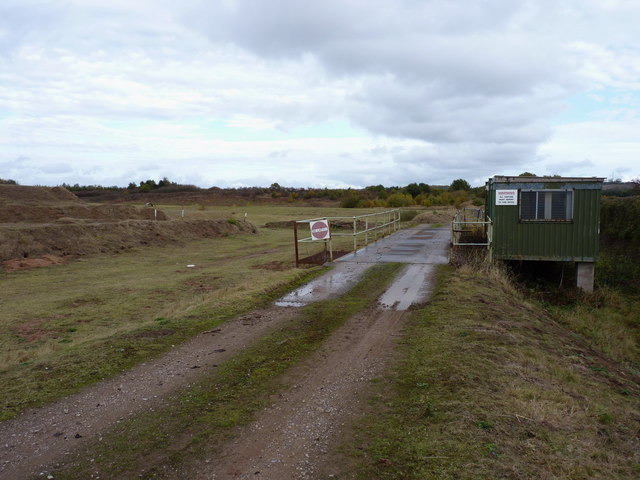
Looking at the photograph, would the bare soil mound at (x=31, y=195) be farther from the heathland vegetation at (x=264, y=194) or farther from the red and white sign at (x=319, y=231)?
the heathland vegetation at (x=264, y=194)

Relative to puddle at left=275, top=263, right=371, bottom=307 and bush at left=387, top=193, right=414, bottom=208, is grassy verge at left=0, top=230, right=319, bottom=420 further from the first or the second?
bush at left=387, top=193, right=414, bottom=208

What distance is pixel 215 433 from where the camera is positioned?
14.7 ft

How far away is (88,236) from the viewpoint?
2278 centimetres

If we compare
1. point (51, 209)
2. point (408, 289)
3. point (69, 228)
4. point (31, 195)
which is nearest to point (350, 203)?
point (31, 195)

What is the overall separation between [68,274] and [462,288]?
43.4 ft

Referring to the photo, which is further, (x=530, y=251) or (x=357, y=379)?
(x=530, y=251)

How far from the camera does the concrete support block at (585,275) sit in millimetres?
14961

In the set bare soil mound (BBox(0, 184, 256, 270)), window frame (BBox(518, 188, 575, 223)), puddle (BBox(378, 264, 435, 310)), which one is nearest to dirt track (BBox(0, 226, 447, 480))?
puddle (BBox(378, 264, 435, 310))

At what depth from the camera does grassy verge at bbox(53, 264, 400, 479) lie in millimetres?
3949

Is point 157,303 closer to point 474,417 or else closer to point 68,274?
point 68,274

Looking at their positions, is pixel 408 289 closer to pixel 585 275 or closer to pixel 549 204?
pixel 549 204

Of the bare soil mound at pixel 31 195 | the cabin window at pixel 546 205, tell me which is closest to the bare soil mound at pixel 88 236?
the bare soil mound at pixel 31 195

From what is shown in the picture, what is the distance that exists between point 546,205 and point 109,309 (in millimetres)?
12196

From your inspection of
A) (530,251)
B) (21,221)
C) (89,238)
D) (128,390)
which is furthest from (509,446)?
→ (21,221)
